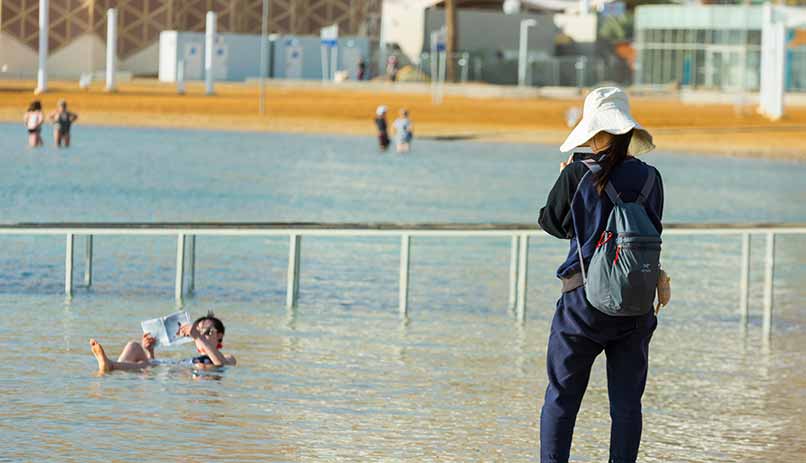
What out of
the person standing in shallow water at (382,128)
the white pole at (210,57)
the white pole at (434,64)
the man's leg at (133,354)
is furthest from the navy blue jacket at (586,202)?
the white pole at (210,57)

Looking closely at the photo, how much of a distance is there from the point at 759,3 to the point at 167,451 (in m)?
75.7

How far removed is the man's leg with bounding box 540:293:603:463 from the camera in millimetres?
6293

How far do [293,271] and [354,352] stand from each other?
7.69 ft

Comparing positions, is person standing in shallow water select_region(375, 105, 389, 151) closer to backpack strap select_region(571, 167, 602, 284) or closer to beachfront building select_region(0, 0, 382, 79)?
backpack strap select_region(571, 167, 602, 284)

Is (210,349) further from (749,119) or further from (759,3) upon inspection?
(759,3)

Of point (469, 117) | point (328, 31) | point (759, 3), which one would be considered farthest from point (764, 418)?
point (759, 3)

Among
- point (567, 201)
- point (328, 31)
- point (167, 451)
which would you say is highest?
point (328, 31)

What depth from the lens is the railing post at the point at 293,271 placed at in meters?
13.5

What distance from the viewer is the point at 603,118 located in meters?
6.27

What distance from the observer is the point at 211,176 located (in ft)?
107

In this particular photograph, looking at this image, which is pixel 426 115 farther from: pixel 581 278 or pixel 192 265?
pixel 581 278

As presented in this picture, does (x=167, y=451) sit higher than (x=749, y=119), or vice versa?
(x=749, y=119)

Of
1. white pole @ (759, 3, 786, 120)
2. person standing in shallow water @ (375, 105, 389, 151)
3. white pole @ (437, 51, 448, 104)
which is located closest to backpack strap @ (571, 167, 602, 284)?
person standing in shallow water @ (375, 105, 389, 151)

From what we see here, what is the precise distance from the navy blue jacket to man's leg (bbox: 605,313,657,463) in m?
0.34
